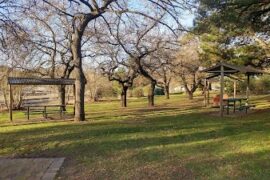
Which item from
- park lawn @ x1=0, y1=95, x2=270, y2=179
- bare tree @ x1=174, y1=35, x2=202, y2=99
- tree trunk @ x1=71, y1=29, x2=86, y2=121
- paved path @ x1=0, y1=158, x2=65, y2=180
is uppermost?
bare tree @ x1=174, y1=35, x2=202, y2=99

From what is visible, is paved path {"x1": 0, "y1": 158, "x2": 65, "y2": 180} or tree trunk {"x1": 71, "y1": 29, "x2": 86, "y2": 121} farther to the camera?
tree trunk {"x1": 71, "y1": 29, "x2": 86, "y2": 121}

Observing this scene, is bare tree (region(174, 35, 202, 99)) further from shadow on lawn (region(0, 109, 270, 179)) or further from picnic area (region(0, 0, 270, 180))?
shadow on lawn (region(0, 109, 270, 179))

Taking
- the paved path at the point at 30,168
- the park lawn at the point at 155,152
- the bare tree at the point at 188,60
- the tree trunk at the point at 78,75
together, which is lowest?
the paved path at the point at 30,168

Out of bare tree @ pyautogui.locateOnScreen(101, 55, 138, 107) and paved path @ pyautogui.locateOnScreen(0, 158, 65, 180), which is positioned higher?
bare tree @ pyautogui.locateOnScreen(101, 55, 138, 107)

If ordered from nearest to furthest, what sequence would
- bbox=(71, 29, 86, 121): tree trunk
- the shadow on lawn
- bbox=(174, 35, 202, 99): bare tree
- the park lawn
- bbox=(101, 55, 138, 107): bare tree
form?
the park lawn
the shadow on lawn
bbox=(71, 29, 86, 121): tree trunk
bbox=(101, 55, 138, 107): bare tree
bbox=(174, 35, 202, 99): bare tree

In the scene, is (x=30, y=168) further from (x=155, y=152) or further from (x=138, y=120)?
(x=138, y=120)

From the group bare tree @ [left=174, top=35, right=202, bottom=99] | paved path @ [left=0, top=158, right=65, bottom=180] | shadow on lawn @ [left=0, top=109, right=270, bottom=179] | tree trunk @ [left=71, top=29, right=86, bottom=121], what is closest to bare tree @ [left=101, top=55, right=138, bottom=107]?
bare tree @ [left=174, top=35, right=202, bottom=99]

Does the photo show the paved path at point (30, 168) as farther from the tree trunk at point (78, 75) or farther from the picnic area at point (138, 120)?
the tree trunk at point (78, 75)

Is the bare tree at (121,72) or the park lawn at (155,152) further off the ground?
the bare tree at (121,72)

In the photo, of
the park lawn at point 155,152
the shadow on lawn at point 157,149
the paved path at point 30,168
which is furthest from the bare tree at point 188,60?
the paved path at point 30,168

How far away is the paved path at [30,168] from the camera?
6.79 meters

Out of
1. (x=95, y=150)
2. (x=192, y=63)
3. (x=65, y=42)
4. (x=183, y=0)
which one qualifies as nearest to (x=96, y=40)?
(x=65, y=42)

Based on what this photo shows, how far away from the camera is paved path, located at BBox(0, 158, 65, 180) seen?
22.3 ft

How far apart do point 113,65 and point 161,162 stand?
2741 cm
